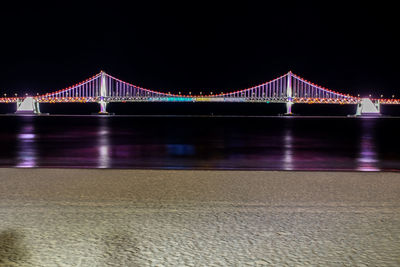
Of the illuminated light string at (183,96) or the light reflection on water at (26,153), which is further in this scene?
the illuminated light string at (183,96)

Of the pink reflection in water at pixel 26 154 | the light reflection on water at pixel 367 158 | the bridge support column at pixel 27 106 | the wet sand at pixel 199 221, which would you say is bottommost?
the light reflection on water at pixel 367 158

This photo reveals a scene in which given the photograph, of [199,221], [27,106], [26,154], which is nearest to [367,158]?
[26,154]

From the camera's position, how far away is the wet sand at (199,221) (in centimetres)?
309

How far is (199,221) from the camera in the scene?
3998 millimetres

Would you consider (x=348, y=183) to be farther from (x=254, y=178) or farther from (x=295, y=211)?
(x=295, y=211)

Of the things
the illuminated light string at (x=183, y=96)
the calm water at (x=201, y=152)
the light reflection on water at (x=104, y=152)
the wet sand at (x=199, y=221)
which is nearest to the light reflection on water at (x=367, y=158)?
the calm water at (x=201, y=152)

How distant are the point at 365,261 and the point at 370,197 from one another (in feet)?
7.70

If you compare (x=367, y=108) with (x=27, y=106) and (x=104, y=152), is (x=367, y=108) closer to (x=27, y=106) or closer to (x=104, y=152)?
(x=27, y=106)

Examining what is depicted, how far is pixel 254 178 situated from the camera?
6.60 metres

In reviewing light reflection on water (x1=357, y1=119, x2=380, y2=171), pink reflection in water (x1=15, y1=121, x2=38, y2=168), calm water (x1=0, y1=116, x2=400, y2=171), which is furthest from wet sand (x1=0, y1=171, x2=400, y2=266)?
pink reflection in water (x1=15, y1=121, x2=38, y2=168)

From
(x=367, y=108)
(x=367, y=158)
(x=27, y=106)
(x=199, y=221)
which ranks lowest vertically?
(x=367, y=158)

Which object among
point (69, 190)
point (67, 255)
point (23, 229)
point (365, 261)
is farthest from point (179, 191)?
point (365, 261)

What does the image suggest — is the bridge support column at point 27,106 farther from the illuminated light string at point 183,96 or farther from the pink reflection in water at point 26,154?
the pink reflection in water at point 26,154

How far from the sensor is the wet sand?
3086 mm
